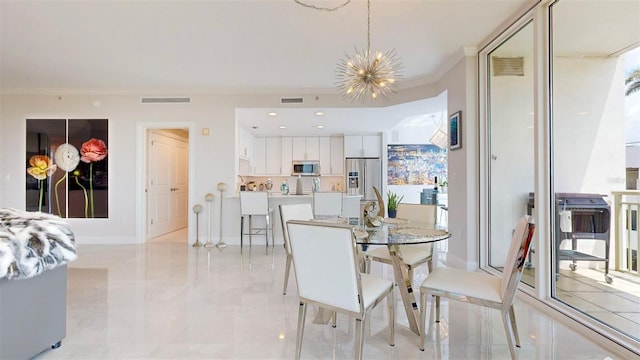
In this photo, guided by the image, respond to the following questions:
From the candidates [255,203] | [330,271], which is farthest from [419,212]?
[255,203]

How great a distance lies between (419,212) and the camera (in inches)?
121

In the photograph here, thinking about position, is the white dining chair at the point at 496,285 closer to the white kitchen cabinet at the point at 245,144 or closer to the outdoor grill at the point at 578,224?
the outdoor grill at the point at 578,224

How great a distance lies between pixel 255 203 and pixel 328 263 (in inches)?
132

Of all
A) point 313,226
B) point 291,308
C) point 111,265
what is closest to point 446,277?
point 313,226

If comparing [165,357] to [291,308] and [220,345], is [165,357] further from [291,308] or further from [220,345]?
[291,308]

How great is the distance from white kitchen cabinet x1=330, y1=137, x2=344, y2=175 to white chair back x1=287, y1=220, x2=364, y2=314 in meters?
6.29

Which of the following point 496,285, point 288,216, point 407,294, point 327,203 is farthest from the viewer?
point 327,203

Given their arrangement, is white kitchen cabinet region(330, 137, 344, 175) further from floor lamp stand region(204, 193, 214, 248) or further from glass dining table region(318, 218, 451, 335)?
glass dining table region(318, 218, 451, 335)

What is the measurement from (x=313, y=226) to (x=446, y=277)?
105cm

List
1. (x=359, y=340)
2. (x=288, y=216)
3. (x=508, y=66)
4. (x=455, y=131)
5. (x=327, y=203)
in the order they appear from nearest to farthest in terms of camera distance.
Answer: (x=359, y=340) < (x=288, y=216) < (x=508, y=66) < (x=455, y=131) < (x=327, y=203)

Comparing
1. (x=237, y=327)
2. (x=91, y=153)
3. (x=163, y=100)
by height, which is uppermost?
(x=163, y=100)

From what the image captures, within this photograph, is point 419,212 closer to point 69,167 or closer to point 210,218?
point 210,218

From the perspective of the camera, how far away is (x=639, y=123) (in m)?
2.23

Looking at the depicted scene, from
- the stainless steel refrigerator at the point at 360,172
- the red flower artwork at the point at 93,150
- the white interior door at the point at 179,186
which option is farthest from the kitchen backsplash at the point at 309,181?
the red flower artwork at the point at 93,150
